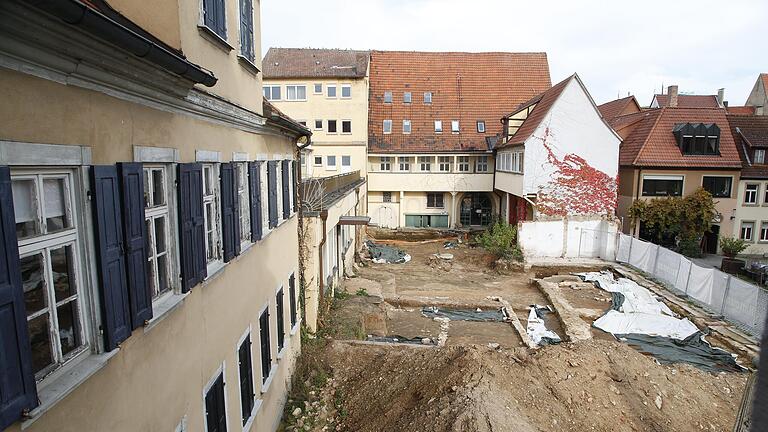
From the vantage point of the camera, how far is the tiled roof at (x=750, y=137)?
2570 centimetres

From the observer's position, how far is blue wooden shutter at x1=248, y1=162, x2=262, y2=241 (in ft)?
24.3

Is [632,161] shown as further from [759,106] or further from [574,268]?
[759,106]

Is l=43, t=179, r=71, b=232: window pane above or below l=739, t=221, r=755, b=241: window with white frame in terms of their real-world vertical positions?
above

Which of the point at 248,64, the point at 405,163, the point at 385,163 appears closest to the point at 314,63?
the point at 385,163

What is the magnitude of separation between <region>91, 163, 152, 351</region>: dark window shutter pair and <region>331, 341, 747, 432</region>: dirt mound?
5799 millimetres

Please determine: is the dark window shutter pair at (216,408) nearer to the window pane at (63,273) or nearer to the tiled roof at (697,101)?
the window pane at (63,273)

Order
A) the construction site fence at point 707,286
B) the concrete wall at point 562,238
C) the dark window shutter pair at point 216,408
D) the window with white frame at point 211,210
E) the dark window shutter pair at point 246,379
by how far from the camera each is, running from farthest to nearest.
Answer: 1. the concrete wall at point 562,238
2. the construction site fence at point 707,286
3. the dark window shutter pair at point 246,379
4. the window with white frame at point 211,210
5. the dark window shutter pair at point 216,408

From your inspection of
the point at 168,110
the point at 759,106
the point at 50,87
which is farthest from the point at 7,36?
the point at 759,106

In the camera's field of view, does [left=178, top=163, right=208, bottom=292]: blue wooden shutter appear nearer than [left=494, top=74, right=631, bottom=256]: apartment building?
Yes

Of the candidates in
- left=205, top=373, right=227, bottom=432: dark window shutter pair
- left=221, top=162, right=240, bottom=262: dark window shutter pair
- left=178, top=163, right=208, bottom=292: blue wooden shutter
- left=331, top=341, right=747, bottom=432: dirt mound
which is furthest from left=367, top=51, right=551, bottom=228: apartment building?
left=178, top=163, right=208, bottom=292: blue wooden shutter

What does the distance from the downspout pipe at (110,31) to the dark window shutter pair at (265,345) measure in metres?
5.21

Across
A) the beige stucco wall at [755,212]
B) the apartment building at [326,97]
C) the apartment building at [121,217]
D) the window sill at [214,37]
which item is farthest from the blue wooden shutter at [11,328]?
the beige stucco wall at [755,212]

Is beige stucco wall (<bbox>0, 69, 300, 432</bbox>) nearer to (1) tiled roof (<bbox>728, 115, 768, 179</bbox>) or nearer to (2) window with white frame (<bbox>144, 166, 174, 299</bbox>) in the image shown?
(2) window with white frame (<bbox>144, 166, 174, 299</bbox>)

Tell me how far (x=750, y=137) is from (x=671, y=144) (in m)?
5.09
